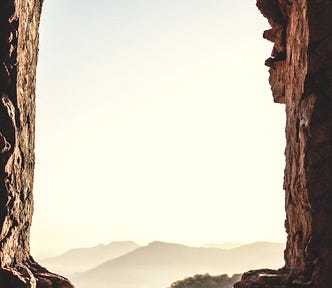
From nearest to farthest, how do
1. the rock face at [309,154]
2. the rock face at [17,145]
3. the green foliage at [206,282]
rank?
the rock face at [17,145]
the rock face at [309,154]
the green foliage at [206,282]

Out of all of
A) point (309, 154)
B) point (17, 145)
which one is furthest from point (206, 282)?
point (17, 145)

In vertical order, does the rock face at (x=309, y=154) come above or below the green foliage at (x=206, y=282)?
above

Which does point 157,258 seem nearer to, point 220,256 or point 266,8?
point 220,256

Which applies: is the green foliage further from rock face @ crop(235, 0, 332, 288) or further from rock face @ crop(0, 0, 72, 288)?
rock face @ crop(0, 0, 72, 288)

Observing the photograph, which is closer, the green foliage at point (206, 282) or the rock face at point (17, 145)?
the rock face at point (17, 145)

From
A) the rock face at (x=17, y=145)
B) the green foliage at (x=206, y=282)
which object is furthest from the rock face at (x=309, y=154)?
the green foliage at (x=206, y=282)

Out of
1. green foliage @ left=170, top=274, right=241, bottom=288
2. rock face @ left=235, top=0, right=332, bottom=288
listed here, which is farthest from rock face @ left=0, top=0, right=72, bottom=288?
green foliage @ left=170, top=274, right=241, bottom=288

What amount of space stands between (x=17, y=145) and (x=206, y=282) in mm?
24498

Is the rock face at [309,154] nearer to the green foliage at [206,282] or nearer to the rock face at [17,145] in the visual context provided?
the rock face at [17,145]

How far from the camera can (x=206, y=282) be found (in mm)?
32125

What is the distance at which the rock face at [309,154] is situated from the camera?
978cm

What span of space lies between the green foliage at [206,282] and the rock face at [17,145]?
2136 cm

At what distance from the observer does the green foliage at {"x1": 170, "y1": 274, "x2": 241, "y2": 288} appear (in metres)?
31.5

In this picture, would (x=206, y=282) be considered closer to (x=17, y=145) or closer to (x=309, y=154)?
(x=309, y=154)
